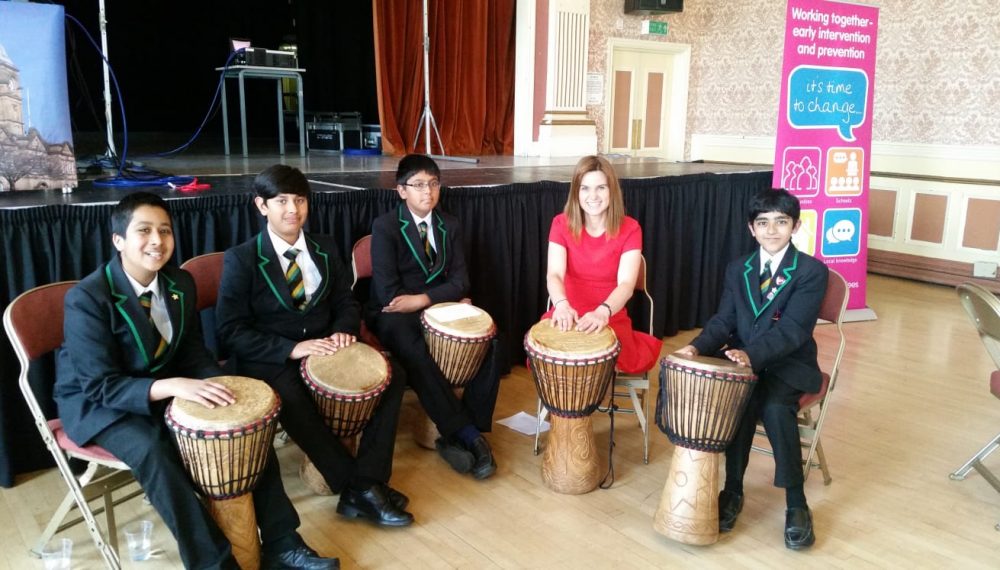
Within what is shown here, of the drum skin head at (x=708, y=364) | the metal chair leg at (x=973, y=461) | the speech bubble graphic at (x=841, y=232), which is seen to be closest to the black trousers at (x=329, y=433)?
the drum skin head at (x=708, y=364)

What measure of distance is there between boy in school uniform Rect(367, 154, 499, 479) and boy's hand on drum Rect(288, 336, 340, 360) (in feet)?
1.35

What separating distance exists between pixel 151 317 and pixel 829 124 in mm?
3893

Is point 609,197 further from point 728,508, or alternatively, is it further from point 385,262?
point 728,508

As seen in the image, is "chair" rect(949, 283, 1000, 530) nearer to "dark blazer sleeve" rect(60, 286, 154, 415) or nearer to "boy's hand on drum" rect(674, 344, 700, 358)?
"boy's hand on drum" rect(674, 344, 700, 358)

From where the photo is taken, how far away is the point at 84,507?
73.5 inches

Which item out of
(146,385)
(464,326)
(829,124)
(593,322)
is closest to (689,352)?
(593,322)

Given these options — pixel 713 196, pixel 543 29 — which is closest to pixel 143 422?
pixel 713 196

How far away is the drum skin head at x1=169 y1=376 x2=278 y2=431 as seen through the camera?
5.79 feet

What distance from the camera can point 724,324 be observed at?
8.11 feet

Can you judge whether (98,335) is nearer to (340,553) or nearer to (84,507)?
(84,507)

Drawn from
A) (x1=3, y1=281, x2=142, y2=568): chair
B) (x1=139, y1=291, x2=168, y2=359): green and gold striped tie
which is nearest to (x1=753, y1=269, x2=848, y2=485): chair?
(x1=139, y1=291, x2=168, y2=359): green and gold striped tie

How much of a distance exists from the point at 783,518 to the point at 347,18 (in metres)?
8.13

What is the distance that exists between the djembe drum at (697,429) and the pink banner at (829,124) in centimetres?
254

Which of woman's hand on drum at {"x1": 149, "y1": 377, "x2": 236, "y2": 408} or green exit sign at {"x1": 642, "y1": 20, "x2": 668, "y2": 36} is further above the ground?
green exit sign at {"x1": 642, "y1": 20, "x2": 668, "y2": 36}
